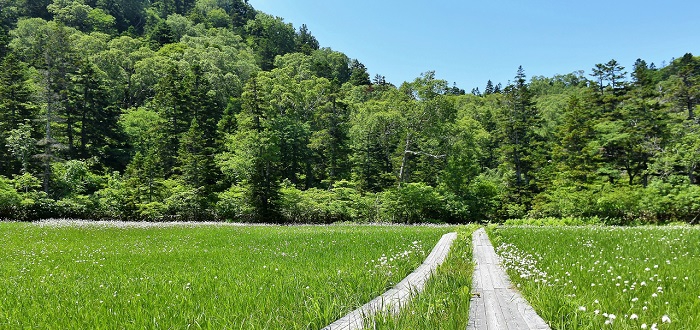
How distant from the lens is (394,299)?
5.13m

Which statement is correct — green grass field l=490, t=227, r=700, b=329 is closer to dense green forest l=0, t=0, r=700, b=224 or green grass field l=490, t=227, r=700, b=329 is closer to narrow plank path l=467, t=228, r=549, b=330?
narrow plank path l=467, t=228, r=549, b=330

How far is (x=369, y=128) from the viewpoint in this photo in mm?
42375

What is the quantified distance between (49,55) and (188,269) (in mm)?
44168

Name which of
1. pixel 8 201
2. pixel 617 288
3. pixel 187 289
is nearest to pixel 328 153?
pixel 8 201

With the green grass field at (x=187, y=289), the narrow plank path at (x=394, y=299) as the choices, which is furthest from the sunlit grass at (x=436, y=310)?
the green grass field at (x=187, y=289)

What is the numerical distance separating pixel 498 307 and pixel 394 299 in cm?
143

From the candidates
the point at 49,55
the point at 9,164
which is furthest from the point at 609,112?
the point at 9,164

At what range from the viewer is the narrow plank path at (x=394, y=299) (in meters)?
3.89

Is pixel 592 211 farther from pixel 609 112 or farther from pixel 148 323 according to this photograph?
pixel 148 323

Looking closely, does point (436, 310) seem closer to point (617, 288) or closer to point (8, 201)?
point (617, 288)

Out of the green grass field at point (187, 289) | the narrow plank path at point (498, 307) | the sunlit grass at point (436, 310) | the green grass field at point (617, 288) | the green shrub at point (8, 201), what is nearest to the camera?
the sunlit grass at point (436, 310)

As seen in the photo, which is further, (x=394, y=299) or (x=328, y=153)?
(x=328, y=153)

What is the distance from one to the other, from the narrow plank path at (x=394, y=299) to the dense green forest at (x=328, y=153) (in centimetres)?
2784

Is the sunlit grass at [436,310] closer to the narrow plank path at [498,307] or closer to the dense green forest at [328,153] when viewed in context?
the narrow plank path at [498,307]
